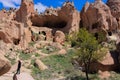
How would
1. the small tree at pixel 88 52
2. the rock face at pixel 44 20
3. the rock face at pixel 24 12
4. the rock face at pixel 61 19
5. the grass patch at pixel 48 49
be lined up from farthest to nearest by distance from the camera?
1. the rock face at pixel 24 12
2. the rock face at pixel 61 19
3. the rock face at pixel 44 20
4. the grass patch at pixel 48 49
5. the small tree at pixel 88 52

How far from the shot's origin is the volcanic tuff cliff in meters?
49.5

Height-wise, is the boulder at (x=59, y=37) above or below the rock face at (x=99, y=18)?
below

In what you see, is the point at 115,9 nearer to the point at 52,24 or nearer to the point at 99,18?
the point at 99,18

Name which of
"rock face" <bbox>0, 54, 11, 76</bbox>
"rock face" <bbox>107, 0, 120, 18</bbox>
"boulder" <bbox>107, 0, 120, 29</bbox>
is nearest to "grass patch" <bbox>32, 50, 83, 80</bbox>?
"boulder" <bbox>107, 0, 120, 29</bbox>

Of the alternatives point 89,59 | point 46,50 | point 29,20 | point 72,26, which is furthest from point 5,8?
point 89,59

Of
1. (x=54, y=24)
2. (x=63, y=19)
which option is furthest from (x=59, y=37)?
(x=54, y=24)

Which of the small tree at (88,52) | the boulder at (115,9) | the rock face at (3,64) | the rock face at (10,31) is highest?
the boulder at (115,9)

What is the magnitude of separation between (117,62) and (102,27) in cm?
1339

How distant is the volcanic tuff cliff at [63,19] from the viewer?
49.5 m

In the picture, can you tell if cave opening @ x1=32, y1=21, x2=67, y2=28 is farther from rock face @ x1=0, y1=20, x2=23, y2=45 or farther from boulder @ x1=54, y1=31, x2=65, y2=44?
rock face @ x1=0, y1=20, x2=23, y2=45

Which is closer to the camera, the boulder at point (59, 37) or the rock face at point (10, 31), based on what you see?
the rock face at point (10, 31)

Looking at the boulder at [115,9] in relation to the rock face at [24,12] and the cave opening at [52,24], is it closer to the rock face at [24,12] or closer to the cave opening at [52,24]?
the cave opening at [52,24]

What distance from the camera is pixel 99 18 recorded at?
49875 millimetres

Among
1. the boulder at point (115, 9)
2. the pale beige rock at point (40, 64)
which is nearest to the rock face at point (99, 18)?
the boulder at point (115, 9)
